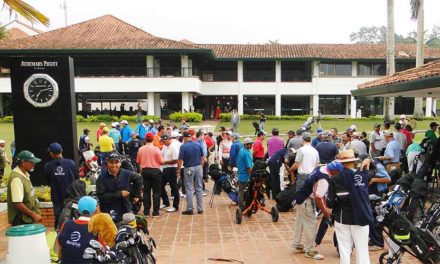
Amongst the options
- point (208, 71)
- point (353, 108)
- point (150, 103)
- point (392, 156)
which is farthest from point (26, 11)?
point (353, 108)

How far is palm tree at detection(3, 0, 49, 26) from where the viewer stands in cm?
668

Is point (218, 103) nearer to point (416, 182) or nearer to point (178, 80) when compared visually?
point (178, 80)

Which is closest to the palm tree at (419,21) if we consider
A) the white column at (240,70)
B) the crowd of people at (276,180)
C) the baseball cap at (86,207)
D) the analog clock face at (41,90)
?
the white column at (240,70)

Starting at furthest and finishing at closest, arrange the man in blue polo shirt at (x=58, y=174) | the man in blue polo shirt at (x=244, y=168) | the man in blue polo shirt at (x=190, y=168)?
the man in blue polo shirt at (x=190, y=168), the man in blue polo shirt at (x=244, y=168), the man in blue polo shirt at (x=58, y=174)

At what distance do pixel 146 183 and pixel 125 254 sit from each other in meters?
4.82

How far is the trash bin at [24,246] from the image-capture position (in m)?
4.34

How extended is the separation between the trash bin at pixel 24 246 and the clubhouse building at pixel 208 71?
96.0 ft

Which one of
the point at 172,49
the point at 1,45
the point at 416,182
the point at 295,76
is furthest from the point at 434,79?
the point at 1,45

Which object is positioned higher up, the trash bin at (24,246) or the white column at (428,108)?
the white column at (428,108)

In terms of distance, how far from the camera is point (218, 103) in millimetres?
40938

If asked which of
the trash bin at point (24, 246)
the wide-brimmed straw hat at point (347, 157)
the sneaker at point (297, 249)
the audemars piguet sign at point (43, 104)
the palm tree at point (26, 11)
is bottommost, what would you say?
→ the sneaker at point (297, 249)

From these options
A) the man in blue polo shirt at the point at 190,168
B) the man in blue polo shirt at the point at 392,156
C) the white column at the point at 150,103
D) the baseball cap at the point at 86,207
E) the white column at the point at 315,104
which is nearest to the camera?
the baseball cap at the point at 86,207

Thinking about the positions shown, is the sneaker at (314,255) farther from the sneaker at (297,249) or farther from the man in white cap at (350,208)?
the man in white cap at (350,208)

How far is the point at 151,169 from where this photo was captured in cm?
918
